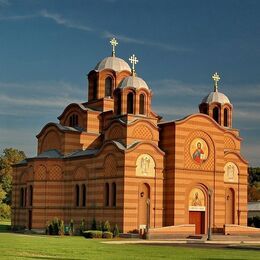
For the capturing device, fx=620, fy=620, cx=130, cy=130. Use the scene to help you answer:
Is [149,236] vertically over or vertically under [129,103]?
under

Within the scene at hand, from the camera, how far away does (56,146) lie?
63500mm

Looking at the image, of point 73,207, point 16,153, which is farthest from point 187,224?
point 16,153

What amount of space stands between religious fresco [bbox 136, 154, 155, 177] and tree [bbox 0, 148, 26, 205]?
6109cm

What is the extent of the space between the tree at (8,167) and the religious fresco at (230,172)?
192 feet

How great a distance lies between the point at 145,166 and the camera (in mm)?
55469

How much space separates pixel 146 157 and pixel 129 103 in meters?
5.98

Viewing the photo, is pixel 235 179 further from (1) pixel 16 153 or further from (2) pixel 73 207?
(1) pixel 16 153

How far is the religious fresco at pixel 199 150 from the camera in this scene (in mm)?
58406

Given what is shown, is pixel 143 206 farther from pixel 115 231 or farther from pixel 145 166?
pixel 115 231

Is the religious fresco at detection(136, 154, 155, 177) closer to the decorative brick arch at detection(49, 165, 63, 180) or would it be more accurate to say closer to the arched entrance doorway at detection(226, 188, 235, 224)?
the decorative brick arch at detection(49, 165, 63, 180)

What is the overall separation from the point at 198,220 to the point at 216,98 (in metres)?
15.2

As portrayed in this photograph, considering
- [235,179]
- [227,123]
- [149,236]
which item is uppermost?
[227,123]

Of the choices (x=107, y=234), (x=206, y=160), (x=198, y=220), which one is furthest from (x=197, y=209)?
(x=107, y=234)

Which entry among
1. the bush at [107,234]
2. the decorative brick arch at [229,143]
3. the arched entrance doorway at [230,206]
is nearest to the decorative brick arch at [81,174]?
the bush at [107,234]
